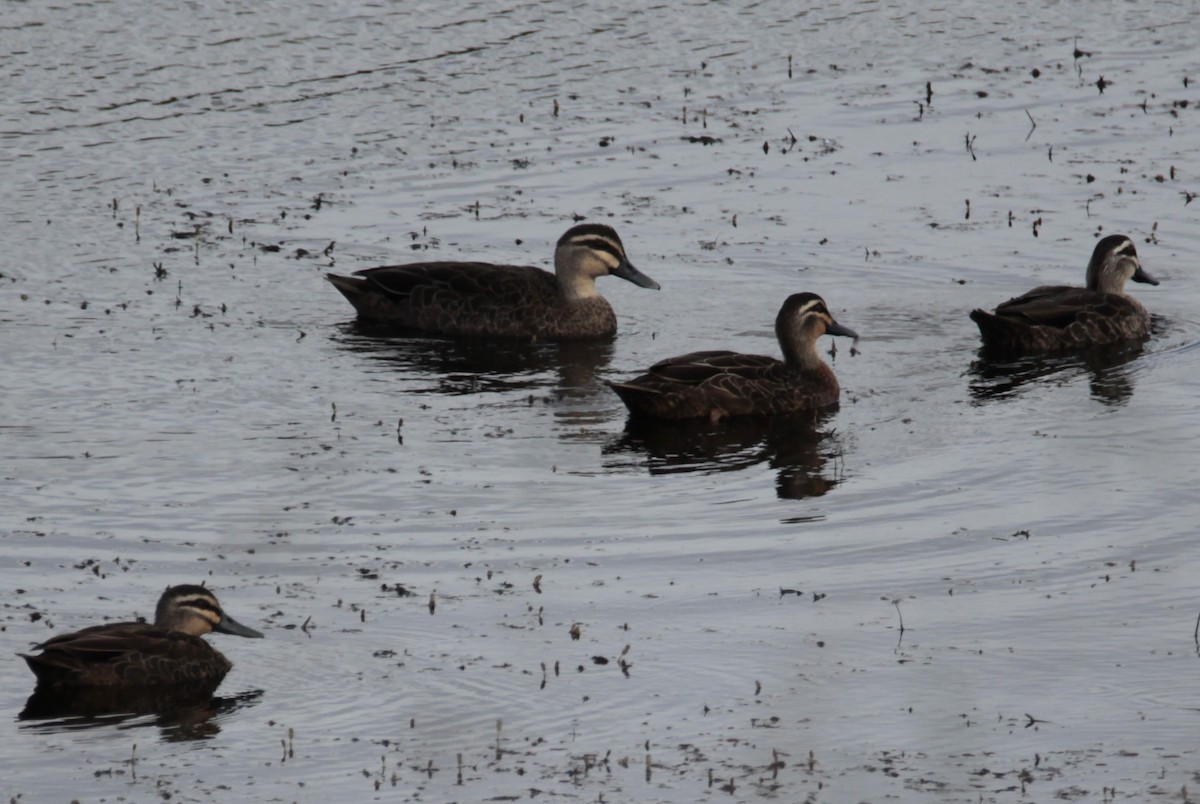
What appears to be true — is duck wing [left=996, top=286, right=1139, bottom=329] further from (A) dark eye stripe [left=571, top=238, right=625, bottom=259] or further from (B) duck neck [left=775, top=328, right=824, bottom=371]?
(A) dark eye stripe [left=571, top=238, right=625, bottom=259]

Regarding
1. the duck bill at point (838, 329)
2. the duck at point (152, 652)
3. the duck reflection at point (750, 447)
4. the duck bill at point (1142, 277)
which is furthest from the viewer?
the duck bill at point (1142, 277)

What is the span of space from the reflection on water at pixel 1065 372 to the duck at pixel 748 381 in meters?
1.14

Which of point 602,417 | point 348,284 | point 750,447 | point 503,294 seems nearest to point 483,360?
point 503,294

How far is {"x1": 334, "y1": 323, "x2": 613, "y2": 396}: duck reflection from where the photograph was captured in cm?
1645

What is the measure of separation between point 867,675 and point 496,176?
12471 mm

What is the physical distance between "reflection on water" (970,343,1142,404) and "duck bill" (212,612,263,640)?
7087 mm

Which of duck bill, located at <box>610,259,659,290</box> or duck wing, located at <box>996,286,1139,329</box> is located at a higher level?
duck bill, located at <box>610,259,659,290</box>

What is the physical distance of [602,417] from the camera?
1548 centimetres

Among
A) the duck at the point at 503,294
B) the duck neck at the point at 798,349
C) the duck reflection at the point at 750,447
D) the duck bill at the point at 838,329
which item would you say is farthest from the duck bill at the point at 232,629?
the duck at the point at 503,294

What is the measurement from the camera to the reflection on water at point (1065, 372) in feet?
52.2

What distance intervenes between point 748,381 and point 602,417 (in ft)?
3.70

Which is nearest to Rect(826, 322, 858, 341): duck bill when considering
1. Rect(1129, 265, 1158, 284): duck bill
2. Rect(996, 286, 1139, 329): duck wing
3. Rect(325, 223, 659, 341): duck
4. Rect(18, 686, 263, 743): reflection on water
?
Rect(996, 286, 1139, 329): duck wing

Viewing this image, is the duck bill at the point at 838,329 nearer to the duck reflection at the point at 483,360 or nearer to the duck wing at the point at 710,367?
the duck wing at the point at 710,367

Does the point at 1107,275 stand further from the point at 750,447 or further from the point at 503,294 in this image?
the point at 503,294
